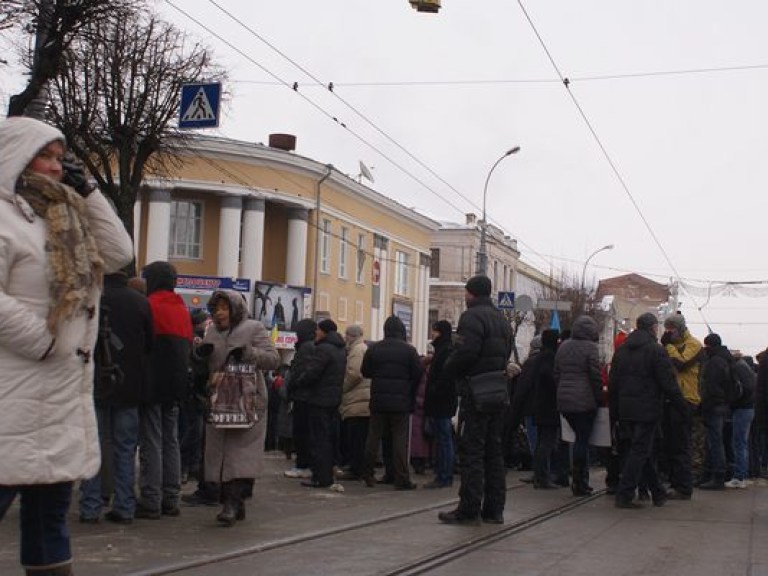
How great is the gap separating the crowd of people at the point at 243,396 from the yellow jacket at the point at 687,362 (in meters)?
0.03

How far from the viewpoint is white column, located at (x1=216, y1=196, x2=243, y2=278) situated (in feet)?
162

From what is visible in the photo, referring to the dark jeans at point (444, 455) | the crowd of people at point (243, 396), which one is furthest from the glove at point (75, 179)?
the dark jeans at point (444, 455)

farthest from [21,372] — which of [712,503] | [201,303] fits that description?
[201,303]

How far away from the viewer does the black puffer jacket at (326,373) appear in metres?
12.8

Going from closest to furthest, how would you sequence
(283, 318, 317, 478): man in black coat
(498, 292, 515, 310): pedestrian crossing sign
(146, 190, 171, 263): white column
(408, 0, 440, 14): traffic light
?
(408, 0, 440, 14): traffic light
(283, 318, 317, 478): man in black coat
(498, 292, 515, 310): pedestrian crossing sign
(146, 190, 171, 263): white column

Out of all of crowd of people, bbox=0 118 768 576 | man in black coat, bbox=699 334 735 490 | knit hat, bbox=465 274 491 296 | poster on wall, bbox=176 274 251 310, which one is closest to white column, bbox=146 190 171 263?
poster on wall, bbox=176 274 251 310

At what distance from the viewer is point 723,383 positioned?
47.7 ft

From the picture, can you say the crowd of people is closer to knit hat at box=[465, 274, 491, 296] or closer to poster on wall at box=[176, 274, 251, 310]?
knit hat at box=[465, 274, 491, 296]

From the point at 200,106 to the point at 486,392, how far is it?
44.0 ft

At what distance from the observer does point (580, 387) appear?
13109mm

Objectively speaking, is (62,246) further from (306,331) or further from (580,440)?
(306,331)

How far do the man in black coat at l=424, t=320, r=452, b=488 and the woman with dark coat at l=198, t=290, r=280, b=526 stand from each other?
475 centimetres

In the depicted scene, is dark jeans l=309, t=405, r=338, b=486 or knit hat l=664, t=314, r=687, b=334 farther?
knit hat l=664, t=314, r=687, b=334

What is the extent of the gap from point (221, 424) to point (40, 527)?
4647mm
